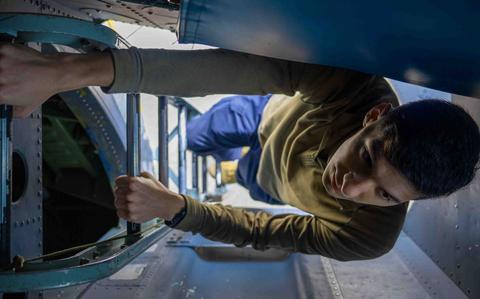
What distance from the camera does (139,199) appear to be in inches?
49.8

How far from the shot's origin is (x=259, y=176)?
2.00m

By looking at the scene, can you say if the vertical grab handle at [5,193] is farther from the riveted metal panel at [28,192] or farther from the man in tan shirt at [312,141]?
the riveted metal panel at [28,192]

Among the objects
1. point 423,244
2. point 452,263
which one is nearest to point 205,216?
point 452,263

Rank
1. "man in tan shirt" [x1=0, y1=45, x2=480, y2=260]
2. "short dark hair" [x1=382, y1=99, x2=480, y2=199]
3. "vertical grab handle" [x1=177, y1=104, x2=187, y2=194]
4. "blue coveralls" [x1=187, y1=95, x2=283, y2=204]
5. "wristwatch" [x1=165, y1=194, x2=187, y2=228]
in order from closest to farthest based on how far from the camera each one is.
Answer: "man in tan shirt" [x1=0, y1=45, x2=480, y2=260]
"short dark hair" [x1=382, y1=99, x2=480, y2=199]
"wristwatch" [x1=165, y1=194, x2=187, y2=228]
"blue coveralls" [x1=187, y1=95, x2=283, y2=204]
"vertical grab handle" [x1=177, y1=104, x2=187, y2=194]

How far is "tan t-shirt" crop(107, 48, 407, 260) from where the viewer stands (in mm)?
987

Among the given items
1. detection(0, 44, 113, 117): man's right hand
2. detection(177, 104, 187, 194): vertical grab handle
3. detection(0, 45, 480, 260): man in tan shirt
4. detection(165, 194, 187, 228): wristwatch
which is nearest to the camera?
detection(0, 44, 113, 117): man's right hand

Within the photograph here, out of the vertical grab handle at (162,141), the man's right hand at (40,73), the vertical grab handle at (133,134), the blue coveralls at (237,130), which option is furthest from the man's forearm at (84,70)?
the blue coveralls at (237,130)

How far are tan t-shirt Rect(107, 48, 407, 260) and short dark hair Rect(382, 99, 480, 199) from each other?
0.22 metres

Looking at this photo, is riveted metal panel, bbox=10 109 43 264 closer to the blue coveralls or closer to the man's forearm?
the man's forearm

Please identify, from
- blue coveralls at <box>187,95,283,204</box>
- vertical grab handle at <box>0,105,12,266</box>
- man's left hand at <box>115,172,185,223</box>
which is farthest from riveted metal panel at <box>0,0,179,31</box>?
blue coveralls at <box>187,95,283,204</box>

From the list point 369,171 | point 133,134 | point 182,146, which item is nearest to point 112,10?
point 133,134

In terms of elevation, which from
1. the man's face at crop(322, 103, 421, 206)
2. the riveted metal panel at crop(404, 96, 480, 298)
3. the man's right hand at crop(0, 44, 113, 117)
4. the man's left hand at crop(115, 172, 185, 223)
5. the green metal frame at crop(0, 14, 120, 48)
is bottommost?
the riveted metal panel at crop(404, 96, 480, 298)

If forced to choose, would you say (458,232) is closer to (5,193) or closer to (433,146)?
(433,146)

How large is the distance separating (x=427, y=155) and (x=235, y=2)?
57cm
